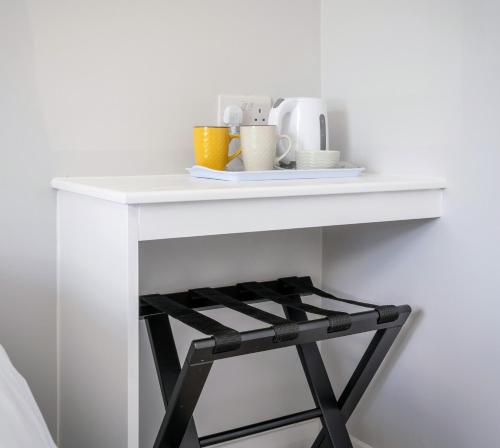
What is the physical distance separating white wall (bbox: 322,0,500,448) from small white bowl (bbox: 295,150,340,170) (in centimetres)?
18

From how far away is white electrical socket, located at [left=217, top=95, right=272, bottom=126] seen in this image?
1590 mm

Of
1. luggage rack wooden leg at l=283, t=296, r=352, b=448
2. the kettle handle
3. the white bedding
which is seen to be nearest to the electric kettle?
the kettle handle

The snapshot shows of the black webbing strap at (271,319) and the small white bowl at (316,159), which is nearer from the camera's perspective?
the black webbing strap at (271,319)

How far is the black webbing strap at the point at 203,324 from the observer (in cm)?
111

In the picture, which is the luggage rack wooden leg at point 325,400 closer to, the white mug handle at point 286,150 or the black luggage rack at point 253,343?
the black luggage rack at point 253,343

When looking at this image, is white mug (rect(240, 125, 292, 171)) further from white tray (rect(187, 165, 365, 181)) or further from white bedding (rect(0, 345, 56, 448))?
white bedding (rect(0, 345, 56, 448))

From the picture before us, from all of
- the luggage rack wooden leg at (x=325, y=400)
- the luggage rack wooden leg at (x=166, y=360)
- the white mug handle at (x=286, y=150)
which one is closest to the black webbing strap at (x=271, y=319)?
the luggage rack wooden leg at (x=166, y=360)

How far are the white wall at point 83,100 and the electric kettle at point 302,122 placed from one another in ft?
0.51

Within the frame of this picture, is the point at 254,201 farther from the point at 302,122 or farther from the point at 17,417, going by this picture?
the point at 17,417

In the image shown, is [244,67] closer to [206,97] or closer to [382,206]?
[206,97]

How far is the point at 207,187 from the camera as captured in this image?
121 centimetres

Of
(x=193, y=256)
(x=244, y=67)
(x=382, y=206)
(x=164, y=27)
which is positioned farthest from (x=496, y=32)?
(x=193, y=256)

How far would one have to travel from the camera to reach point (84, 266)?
4.29 feet

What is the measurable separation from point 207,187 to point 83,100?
394 millimetres
